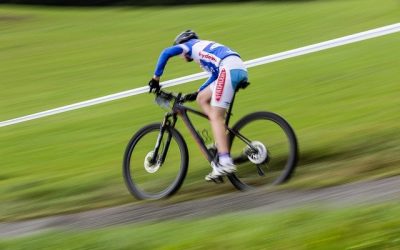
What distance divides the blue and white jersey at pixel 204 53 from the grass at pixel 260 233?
1.84 metres

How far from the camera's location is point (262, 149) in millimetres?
8102

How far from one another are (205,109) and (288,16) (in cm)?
1784

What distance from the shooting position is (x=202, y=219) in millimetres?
7141

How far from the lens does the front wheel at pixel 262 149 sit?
804 centimetres

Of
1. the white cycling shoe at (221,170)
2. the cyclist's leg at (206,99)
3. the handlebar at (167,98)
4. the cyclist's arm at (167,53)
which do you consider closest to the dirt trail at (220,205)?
the white cycling shoe at (221,170)

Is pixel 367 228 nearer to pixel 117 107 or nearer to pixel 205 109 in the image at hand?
pixel 205 109

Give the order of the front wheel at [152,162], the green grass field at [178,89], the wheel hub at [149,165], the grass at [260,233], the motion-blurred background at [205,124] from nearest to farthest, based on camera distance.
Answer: the grass at [260,233]
the motion-blurred background at [205,124]
the front wheel at [152,162]
the wheel hub at [149,165]
the green grass field at [178,89]

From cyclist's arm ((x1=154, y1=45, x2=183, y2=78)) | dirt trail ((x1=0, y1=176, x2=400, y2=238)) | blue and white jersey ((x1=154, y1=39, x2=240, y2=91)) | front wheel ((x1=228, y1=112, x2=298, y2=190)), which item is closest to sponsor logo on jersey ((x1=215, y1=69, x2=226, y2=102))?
blue and white jersey ((x1=154, y1=39, x2=240, y2=91))

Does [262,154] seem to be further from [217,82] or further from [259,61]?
[259,61]

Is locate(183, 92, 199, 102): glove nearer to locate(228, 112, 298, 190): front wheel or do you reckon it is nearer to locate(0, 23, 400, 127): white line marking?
locate(228, 112, 298, 190): front wheel

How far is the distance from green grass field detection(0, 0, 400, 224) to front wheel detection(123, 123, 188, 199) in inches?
10.5

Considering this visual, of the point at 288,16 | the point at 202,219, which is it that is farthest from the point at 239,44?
the point at 202,219

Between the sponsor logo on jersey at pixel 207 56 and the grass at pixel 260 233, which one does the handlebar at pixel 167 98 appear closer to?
the sponsor logo on jersey at pixel 207 56

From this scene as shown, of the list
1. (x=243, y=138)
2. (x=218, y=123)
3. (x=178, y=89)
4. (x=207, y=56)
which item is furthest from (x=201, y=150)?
(x=178, y=89)
